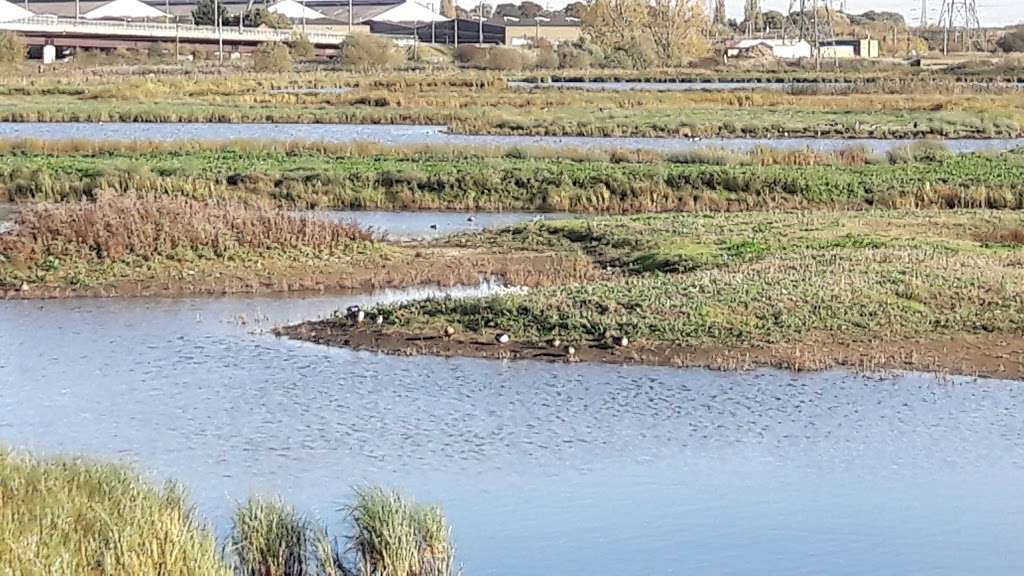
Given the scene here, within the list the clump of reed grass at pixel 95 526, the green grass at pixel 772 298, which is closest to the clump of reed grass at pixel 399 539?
the clump of reed grass at pixel 95 526

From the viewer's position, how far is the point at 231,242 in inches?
918

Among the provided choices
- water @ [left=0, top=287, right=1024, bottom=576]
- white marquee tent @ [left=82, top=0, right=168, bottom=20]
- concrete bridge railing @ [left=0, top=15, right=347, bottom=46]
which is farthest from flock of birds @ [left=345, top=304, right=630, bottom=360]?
white marquee tent @ [left=82, top=0, right=168, bottom=20]

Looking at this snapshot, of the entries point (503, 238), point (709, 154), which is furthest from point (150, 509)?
point (709, 154)

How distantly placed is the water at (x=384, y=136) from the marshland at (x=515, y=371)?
11.2m

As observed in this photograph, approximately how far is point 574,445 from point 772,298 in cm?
535

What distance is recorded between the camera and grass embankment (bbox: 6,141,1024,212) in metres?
31.5

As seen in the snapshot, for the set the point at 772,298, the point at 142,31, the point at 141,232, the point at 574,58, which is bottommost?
the point at 772,298

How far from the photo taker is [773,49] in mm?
129500

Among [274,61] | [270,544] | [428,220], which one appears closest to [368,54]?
[274,61]

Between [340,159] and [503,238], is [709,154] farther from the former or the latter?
[503,238]

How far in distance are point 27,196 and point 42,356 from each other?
15.7 meters

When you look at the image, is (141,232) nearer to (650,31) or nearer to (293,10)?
(650,31)

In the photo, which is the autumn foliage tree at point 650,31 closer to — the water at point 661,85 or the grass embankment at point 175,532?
the water at point 661,85

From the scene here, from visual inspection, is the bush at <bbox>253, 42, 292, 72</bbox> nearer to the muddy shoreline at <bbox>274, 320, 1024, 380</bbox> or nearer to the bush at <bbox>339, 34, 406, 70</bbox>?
the bush at <bbox>339, 34, 406, 70</bbox>
